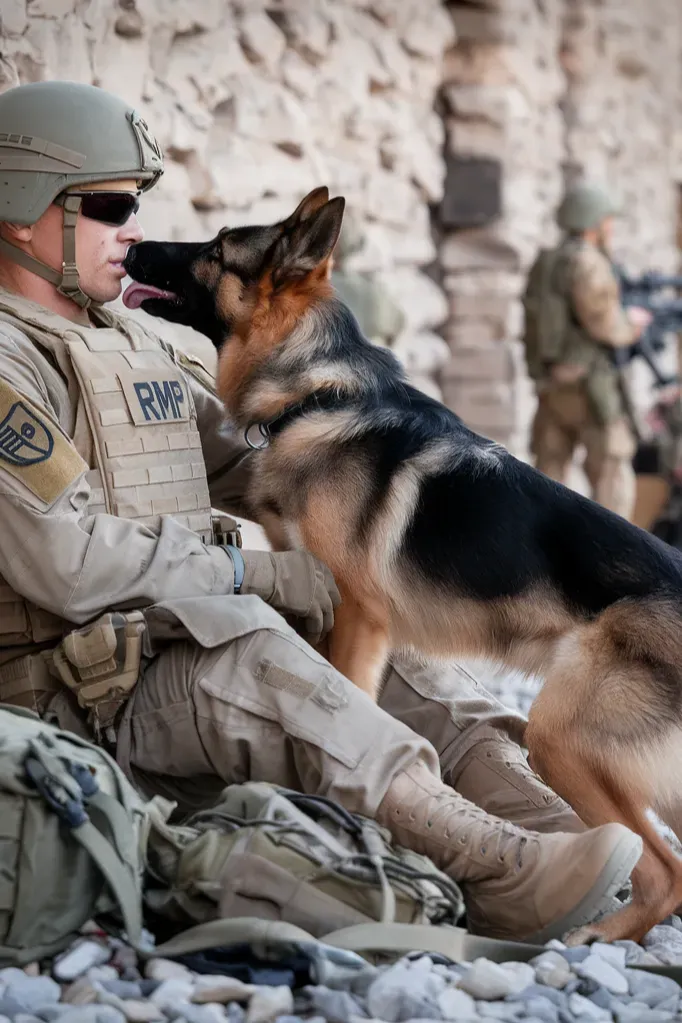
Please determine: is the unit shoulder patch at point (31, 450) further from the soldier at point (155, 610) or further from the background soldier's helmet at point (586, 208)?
the background soldier's helmet at point (586, 208)

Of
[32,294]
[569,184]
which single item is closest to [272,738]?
[32,294]

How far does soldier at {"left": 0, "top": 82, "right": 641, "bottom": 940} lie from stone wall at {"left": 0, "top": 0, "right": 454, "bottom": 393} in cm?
122

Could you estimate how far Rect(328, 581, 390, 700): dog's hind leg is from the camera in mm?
3227

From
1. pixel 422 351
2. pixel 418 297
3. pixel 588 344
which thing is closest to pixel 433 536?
pixel 422 351

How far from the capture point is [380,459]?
3.25m

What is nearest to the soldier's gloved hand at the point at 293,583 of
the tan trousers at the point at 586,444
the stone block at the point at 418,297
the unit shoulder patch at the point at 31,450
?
the unit shoulder patch at the point at 31,450

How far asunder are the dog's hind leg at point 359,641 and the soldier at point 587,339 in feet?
19.0

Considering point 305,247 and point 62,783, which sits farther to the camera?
point 305,247

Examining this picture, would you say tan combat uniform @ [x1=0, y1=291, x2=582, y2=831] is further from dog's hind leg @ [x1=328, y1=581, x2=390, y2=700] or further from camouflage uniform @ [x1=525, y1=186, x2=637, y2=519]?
camouflage uniform @ [x1=525, y1=186, x2=637, y2=519]

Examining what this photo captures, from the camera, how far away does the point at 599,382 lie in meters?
8.95

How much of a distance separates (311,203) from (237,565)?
0.90m

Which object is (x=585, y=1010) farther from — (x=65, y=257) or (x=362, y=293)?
(x=362, y=293)

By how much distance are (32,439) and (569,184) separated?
385 inches

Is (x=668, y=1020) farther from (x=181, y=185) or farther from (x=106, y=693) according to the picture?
(x=181, y=185)
